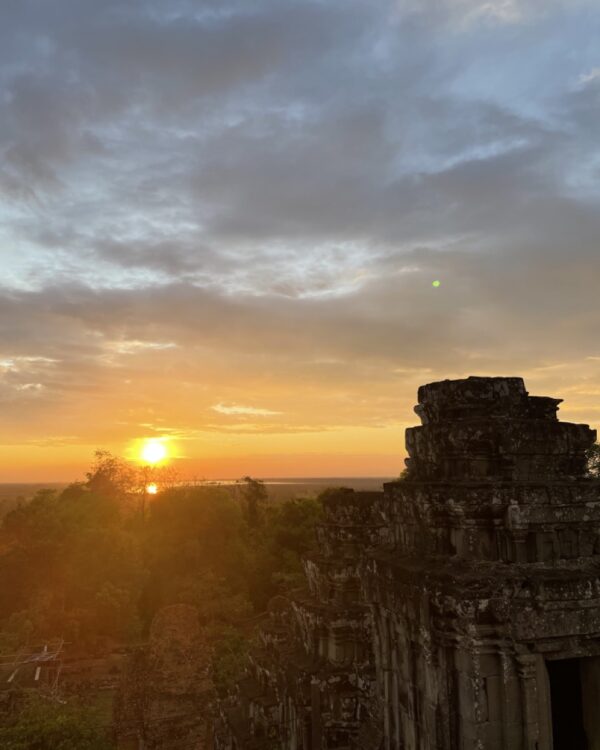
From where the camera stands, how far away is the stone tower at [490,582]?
4129 mm

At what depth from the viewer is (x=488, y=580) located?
4176mm

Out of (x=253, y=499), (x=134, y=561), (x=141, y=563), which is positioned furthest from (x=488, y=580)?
(x=253, y=499)

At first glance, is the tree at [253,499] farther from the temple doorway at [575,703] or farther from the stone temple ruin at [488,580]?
the temple doorway at [575,703]

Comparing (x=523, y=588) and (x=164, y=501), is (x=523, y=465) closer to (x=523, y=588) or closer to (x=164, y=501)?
(x=523, y=588)

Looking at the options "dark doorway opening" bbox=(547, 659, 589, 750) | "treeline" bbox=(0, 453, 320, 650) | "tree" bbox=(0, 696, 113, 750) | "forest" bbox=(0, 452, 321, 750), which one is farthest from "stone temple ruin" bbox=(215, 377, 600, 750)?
"treeline" bbox=(0, 453, 320, 650)

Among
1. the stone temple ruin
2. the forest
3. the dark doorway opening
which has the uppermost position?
the stone temple ruin

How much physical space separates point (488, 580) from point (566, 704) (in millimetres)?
1883

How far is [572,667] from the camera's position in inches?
200

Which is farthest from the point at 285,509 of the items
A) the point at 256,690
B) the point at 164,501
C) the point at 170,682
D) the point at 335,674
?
the point at 335,674

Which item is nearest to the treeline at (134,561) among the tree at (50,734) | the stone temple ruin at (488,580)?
the tree at (50,734)

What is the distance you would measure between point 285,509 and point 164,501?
771 cm

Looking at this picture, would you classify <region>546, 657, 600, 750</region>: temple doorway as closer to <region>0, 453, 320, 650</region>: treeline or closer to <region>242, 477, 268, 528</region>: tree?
<region>0, 453, 320, 650</region>: treeline

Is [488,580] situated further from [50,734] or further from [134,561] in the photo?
[134,561]

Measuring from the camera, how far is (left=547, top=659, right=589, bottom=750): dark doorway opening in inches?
194
